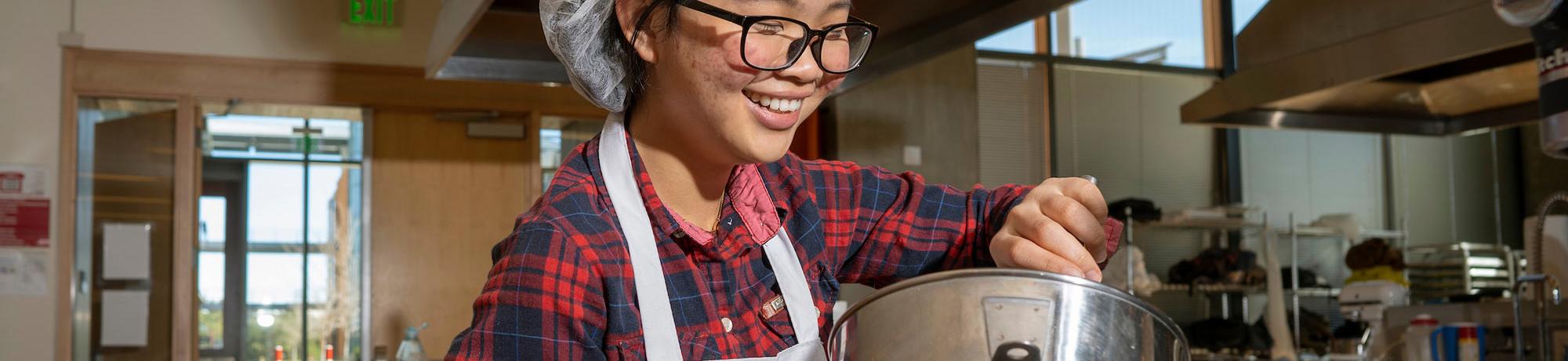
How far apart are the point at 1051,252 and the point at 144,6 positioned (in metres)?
4.53

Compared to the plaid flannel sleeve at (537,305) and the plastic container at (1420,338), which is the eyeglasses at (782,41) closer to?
the plaid flannel sleeve at (537,305)

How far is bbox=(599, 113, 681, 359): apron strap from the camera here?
76cm

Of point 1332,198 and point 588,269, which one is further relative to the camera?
point 1332,198

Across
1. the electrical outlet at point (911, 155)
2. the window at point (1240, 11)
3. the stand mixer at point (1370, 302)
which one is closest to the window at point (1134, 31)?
the window at point (1240, 11)

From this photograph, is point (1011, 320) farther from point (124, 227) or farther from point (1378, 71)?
point (124, 227)

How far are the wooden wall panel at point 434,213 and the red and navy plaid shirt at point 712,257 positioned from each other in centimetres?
395

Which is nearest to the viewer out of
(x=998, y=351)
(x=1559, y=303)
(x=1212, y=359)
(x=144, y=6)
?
(x=998, y=351)

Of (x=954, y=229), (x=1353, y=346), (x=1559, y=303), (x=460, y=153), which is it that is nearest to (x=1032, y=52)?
(x=1353, y=346)

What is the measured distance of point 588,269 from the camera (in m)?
0.74

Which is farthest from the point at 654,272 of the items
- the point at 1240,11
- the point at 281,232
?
the point at 1240,11

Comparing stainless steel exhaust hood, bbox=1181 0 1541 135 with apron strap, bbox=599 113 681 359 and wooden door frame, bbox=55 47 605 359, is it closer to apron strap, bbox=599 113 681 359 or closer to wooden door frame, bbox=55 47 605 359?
apron strap, bbox=599 113 681 359

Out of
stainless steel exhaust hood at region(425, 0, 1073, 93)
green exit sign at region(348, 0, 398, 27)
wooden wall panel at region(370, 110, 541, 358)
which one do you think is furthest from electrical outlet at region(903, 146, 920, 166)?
green exit sign at region(348, 0, 398, 27)

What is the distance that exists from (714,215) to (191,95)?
165 inches

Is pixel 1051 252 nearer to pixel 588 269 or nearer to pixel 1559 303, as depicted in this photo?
pixel 588 269
